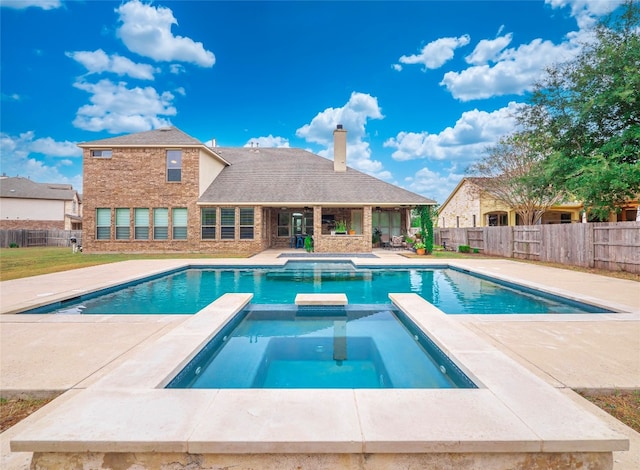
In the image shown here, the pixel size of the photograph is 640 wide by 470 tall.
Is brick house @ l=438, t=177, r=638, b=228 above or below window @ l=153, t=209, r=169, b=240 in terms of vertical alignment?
above

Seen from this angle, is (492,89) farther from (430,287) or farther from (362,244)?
(430,287)

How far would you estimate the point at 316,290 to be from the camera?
9.45m

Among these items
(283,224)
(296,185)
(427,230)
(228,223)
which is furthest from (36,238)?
(427,230)

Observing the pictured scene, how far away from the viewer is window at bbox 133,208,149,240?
1957 cm

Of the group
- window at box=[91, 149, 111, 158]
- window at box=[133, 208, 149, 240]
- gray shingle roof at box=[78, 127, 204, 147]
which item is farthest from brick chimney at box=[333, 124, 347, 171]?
window at box=[91, 149, 111, 158]

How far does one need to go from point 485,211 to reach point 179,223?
80.1 feet

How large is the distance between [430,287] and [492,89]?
1174 inches

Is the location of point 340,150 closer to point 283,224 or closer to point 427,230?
point 283,224

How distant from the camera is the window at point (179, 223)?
19531 mm

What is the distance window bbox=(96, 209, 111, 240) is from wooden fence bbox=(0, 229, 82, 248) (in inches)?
521

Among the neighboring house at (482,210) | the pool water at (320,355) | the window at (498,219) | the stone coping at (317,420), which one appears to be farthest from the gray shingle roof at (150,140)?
the window at (498,219)

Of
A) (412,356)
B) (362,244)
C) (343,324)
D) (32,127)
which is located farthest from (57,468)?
(32,127)

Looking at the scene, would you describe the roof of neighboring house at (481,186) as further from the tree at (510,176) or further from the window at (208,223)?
the window at (208,223)

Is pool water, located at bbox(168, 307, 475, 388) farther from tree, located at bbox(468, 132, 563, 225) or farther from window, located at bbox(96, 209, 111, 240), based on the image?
tree, located at bbox(468, 132, 563, 225)
